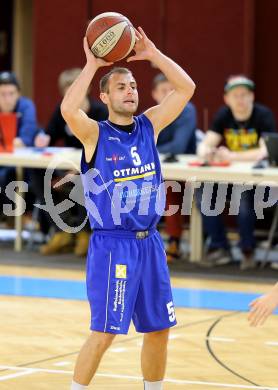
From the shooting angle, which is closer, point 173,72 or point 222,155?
point 173,72

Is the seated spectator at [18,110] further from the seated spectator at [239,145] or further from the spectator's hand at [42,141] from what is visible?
the seated spectator at [239,145]

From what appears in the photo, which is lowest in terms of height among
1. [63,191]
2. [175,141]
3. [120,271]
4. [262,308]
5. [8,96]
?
[63,191]

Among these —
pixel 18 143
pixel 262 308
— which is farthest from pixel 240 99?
pixel 262 308

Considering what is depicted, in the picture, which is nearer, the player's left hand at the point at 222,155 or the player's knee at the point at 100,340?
the player's knee at the point at 100,340

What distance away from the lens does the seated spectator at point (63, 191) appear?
10945mm

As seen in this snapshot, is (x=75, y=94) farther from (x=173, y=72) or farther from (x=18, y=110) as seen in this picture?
(x=18, y=110)

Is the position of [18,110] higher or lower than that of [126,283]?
lower

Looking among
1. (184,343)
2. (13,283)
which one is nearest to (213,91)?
(13,283)

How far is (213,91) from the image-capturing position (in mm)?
12719

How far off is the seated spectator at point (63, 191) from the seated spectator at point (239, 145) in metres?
1.20

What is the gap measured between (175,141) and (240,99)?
81 centimetres

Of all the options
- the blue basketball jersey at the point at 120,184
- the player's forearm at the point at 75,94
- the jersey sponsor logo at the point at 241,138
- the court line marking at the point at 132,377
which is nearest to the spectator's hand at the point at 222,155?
the jersey sponsor logo at the point at 241,138

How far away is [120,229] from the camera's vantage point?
567 cm

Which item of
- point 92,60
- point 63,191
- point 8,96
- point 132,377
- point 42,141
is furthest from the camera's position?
point 8,96
